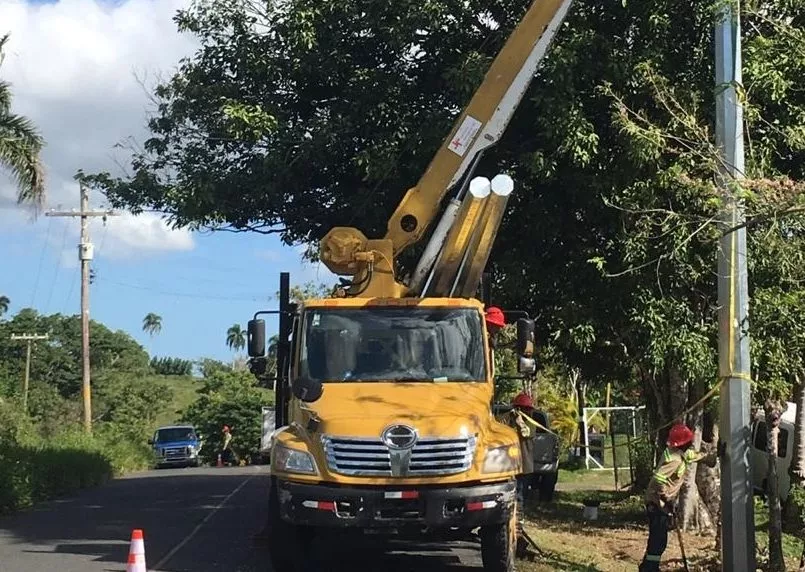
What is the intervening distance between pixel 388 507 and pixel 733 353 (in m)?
3.46

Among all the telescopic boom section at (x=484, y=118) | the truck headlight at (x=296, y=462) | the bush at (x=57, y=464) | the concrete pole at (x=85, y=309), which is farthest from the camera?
the concrete pole at (x=85, y=309)

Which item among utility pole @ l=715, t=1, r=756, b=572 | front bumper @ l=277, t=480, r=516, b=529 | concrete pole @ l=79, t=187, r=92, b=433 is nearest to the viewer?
front bumper @ l=277, t=480, r=516, b=529

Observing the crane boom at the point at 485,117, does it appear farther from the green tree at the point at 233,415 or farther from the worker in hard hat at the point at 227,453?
the green tree at the point at 233,415

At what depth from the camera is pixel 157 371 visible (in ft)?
392

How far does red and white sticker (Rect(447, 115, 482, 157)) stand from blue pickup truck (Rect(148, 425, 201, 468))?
31996 mm

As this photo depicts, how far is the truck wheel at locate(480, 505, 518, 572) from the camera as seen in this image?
9.66 m

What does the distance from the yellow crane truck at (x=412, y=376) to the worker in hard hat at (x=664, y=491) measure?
1.34 metres

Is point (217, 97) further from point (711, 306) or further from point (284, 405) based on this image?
point (711, 306)

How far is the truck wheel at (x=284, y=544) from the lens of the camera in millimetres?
9758

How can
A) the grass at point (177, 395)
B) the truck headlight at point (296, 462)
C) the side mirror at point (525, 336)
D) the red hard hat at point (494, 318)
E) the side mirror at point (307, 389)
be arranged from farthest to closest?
1. the grass at point (177, 395)
2. the red hard hat at point (494, 318)
3. the side mirror at point (525, 336)
4. the side mirror at point (307, 389)
5. the truck headlight at point (296, 462)

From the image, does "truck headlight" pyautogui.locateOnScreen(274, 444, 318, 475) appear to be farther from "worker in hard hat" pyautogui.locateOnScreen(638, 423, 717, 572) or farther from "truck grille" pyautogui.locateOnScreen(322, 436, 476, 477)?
"worker in hard hat" pyautogui.locateOnScreen(638, 423, 717, 572)

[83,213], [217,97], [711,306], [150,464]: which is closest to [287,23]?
[217,97]

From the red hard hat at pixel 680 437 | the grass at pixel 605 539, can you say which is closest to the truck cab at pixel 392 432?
the red hard hat at pixel 680 437

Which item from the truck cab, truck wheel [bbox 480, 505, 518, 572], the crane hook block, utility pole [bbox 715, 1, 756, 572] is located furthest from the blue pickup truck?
utility pole [bbox 715, 1, 756, 572]
